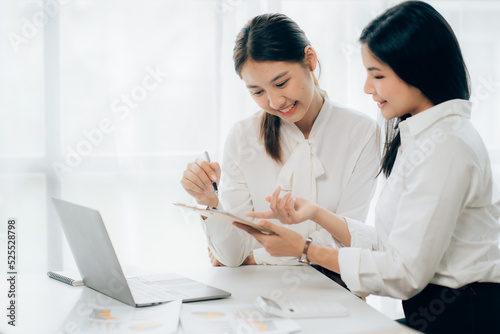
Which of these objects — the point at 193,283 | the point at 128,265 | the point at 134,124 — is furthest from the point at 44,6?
the point at 193,283

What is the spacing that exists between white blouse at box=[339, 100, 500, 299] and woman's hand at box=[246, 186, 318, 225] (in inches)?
7.6

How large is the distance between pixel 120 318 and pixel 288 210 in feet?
1.81

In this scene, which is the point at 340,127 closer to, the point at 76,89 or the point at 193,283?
the point at 193,283

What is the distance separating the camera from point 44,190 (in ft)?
8.96

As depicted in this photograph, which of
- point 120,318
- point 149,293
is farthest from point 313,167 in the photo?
point 120,318

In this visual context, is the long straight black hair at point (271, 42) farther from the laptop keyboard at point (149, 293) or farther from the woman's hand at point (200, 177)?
the laptop keyboard at point (149, 293)

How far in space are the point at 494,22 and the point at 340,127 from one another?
6.89 ft

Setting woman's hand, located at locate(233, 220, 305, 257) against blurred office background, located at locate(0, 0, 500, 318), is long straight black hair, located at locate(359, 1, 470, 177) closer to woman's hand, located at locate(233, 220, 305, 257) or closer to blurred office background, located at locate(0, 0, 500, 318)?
woman's hand, located at locate(233, 220, 305, 257)

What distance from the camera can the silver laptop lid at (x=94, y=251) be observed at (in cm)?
114

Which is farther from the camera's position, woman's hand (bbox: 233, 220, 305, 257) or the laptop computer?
woman's hand (bbox: 233, 220, 305, 257)

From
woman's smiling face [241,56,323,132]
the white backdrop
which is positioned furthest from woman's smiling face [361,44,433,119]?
the white backdrop

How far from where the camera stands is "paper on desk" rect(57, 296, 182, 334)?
1.02 meters

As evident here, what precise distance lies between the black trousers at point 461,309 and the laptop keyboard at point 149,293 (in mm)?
630

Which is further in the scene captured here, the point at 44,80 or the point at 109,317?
the point at 44,80
